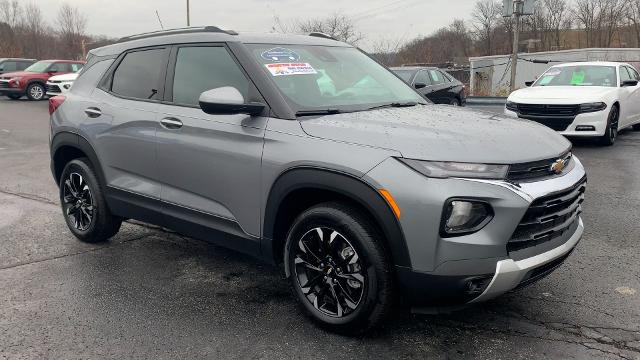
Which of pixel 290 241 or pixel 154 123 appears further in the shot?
pixel 154 123

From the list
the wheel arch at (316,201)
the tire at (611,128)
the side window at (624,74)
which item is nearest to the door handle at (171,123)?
the wheel arch at (316,201)

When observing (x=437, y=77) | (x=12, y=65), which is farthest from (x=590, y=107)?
(x=12, y=65)

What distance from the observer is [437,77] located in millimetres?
14906

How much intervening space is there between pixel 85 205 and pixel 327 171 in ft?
9.17

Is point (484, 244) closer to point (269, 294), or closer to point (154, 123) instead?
point (269, 294)

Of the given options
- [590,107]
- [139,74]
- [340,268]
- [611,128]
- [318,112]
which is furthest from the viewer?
[611,128]

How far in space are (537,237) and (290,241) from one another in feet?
4.43

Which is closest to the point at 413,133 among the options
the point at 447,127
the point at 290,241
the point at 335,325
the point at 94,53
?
the point at 447,127

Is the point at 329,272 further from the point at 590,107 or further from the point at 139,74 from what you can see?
the point at 590,107

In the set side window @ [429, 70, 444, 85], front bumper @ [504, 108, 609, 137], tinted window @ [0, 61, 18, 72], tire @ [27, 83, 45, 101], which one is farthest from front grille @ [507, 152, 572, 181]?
tinted window @ [0, 61, 18, 72]

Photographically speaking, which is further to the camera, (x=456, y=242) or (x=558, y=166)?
(x=558, y=166)

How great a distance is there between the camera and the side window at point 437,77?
1467 centimetres

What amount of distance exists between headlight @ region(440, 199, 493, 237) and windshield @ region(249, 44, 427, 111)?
114 centimetres

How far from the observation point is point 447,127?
3064mm
